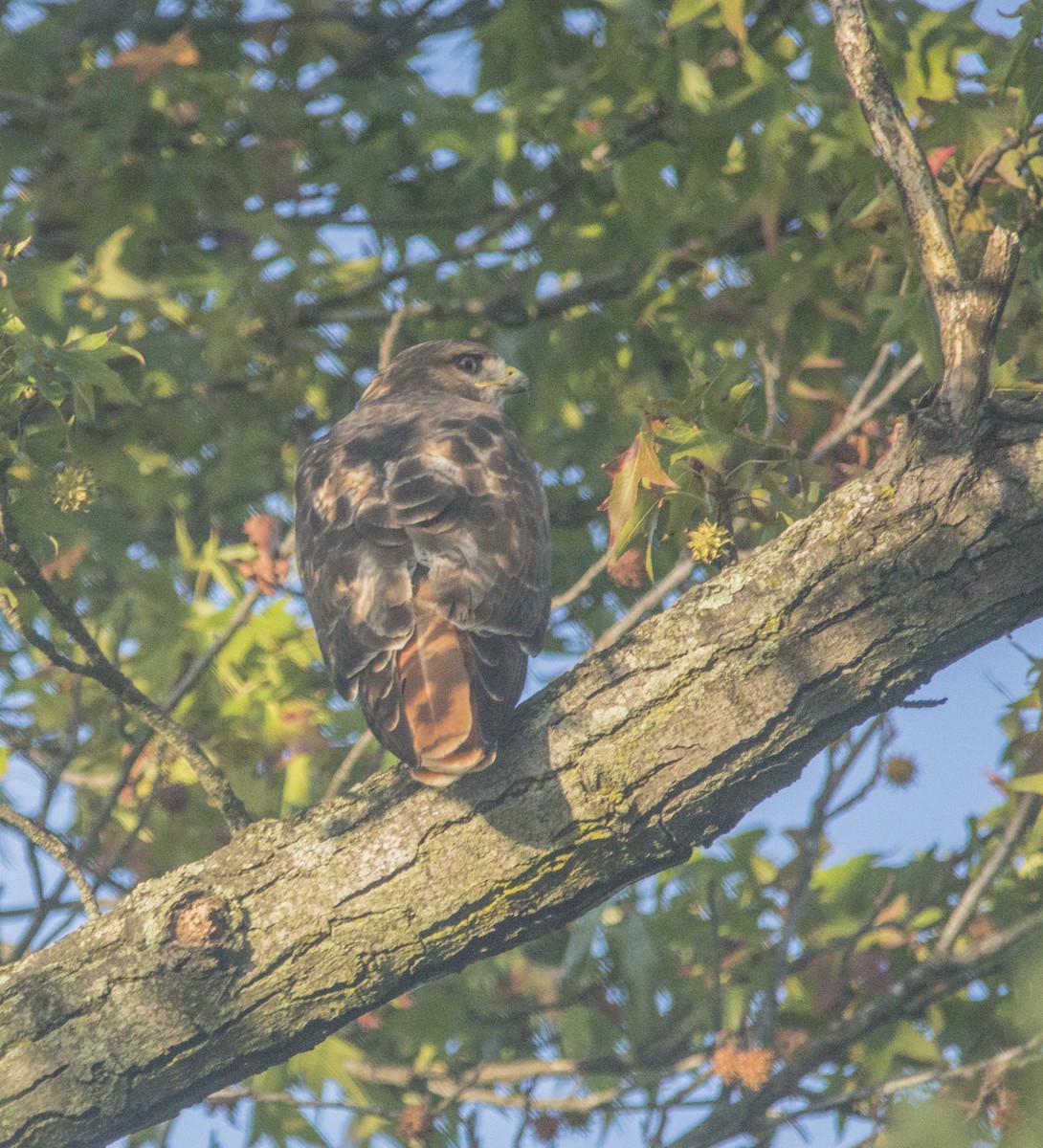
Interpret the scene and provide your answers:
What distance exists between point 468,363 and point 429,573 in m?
2.23

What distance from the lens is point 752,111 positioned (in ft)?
14.9

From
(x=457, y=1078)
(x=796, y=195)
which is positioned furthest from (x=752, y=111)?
(x=457, y=1078)

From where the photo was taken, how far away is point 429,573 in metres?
3.53

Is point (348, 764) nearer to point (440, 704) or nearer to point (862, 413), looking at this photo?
point (440, 704)

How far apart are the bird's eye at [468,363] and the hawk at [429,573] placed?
107 cm

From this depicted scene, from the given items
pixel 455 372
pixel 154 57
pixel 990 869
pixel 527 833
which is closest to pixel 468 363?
pixel 455 372

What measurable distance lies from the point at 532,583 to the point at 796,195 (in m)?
1.95

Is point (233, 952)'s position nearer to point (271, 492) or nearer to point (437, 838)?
point (437, 838)

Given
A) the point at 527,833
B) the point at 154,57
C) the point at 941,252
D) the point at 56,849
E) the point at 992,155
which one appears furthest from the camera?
the point at 154,57

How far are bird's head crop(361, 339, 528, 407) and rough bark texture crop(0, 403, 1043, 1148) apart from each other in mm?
2608

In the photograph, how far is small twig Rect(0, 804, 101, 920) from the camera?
3.22 meters

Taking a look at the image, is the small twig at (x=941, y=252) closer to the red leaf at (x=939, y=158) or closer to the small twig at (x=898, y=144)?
the small twig at (x=898, y=144)

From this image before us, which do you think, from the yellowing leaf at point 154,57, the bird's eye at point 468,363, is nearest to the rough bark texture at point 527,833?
the bird's eye at point 468,363

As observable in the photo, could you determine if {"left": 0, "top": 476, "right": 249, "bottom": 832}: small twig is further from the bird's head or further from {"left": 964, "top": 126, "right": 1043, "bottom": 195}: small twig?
{"left": 964, "top": 126, "right": 1043, "bottom": 195}: small twig
